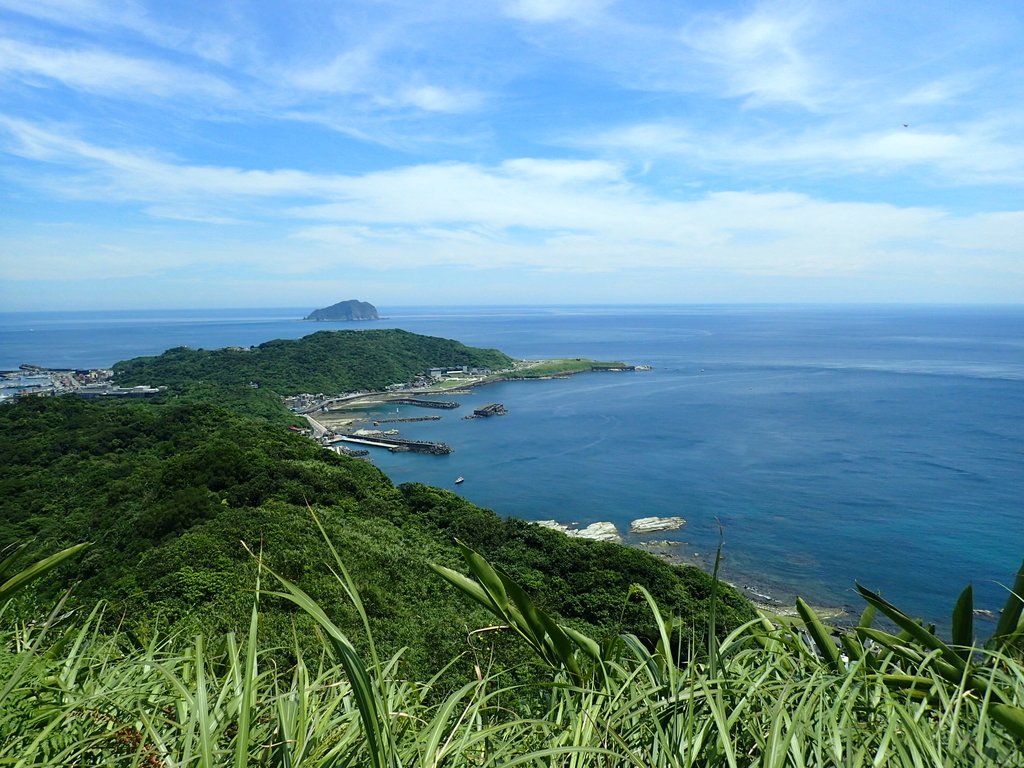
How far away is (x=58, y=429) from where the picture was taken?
22562 millimetres

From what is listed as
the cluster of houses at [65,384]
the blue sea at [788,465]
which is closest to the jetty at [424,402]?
the blue sea at [788,465]

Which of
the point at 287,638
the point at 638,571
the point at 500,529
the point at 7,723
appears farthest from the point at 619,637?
the point at 500,529

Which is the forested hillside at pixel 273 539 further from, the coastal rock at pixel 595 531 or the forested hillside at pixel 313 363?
the forested hillside at pixel 313 363

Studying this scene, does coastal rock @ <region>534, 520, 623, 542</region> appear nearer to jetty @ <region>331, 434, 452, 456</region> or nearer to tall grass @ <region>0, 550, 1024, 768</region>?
jetty @ <region>331, 434, 452, 456</region>

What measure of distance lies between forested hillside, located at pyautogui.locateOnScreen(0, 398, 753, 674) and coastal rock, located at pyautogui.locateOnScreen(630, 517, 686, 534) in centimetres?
757

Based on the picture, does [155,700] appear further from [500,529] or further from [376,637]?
[500,529]

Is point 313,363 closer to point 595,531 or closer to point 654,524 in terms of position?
point 595,531

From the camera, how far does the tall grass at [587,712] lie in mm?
1665

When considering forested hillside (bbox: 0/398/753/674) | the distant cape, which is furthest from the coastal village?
the distant cape

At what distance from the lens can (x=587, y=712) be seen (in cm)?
189

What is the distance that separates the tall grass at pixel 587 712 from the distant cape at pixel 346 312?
189m

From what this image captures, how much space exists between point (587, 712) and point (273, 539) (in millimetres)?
10211

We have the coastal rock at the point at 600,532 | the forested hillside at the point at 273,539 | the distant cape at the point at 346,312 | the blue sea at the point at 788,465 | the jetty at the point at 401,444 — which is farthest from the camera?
the distant cape at the point at 346,312

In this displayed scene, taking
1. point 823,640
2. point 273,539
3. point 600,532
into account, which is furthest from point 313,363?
point 823,640
